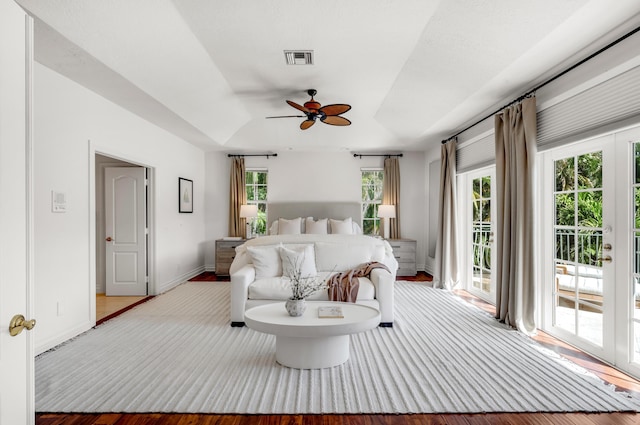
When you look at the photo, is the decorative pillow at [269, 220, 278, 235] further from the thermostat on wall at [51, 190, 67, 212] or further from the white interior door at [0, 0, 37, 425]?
the white interior door at [0, 0, 37, 425]

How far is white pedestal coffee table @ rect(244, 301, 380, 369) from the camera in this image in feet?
8.42

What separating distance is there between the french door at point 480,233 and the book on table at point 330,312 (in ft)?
8.99

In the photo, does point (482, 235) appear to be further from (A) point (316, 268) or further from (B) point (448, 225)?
(A) point (316, 268)

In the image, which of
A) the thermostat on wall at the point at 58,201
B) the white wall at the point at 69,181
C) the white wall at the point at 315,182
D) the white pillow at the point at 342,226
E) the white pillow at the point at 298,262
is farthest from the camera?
the white wall at the point at 315,182

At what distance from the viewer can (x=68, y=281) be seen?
342 centimetres

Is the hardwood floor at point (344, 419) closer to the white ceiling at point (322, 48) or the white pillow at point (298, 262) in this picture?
the white pillow at point (298, 262)

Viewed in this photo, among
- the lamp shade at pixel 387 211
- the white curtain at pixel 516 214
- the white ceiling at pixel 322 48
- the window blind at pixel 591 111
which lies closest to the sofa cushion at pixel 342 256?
the white curtain at pixel 516 214

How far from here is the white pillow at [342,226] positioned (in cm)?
669

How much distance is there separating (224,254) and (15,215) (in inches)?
225

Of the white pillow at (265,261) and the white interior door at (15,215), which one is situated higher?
the white interior door at (15,215)

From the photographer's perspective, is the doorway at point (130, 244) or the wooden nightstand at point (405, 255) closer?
the doorway at point (130, 244)

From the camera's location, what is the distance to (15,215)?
1137 mm

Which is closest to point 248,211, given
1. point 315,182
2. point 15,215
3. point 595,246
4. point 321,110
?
point 315,182

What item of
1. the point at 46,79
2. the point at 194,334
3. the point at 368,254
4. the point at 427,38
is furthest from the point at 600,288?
the point at 46,79
